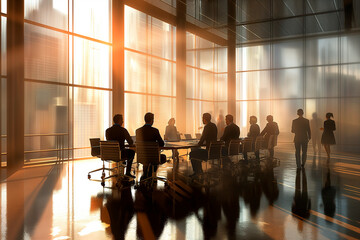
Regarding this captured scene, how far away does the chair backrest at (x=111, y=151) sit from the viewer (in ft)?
20.2

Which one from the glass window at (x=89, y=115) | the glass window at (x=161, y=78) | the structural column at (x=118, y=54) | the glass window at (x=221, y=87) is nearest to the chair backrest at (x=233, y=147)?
the glass window at (x=89, y=115)

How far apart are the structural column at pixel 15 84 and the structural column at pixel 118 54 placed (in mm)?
3612

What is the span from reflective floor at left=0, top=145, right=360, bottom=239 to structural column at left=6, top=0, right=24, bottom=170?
1.82 meters

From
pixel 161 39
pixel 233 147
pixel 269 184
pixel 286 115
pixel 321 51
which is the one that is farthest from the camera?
pixel 286 115

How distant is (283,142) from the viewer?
16.1m

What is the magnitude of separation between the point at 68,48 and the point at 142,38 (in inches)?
146

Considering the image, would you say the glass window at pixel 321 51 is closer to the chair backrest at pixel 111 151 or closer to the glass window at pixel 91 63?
the glass window at pixel 91 63

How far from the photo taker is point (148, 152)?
586 cm

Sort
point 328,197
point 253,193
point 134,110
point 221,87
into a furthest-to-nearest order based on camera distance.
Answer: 1. point 221,87
2. point 134,110
3. point 253,193
4. point 328,197

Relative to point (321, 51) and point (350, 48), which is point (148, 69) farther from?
point (350, 48)

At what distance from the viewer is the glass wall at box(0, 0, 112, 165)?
9.54 m

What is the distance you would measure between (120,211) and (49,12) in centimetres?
790

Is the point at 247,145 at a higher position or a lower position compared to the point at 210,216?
higher

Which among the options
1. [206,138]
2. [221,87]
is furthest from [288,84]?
[206,138]
